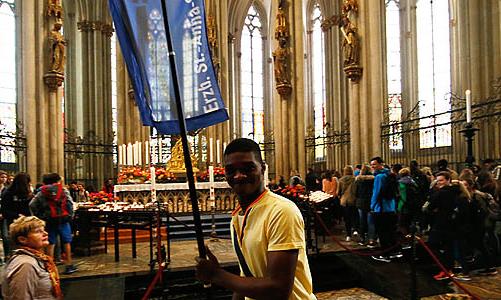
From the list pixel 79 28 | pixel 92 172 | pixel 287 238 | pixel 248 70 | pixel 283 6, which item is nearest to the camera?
pixel 287 238

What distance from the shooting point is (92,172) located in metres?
21.8

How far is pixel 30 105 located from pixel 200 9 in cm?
952

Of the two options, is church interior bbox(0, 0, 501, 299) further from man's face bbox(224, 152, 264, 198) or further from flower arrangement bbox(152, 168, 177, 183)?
man's face bbox(224, 152, 264, 198)

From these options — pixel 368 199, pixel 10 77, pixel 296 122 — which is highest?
pixel 10 77

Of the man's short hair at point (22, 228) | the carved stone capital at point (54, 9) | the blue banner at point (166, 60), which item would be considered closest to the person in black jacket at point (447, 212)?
the blue banner at point (166, 60)

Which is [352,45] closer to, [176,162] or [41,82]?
[176,162]

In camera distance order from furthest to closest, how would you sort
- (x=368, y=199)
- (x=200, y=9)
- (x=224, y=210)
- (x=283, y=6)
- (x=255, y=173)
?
1. (x=283, y=6)
2. (x=224, y=210)
3. (x=368, y=199)
4. (x=200, y=9)
5. (x=255, y=173)

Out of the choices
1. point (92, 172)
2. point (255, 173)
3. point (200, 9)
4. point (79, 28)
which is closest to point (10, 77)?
point (79, 28)

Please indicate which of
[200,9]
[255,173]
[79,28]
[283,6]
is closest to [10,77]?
[79,28]

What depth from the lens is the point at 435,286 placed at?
6691 millimetres

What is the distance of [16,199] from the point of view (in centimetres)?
732

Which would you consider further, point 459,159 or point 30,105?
point 459,159

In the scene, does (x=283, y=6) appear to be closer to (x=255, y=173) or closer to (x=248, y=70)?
(x=248, y=70)

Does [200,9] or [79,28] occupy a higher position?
[79,28]
